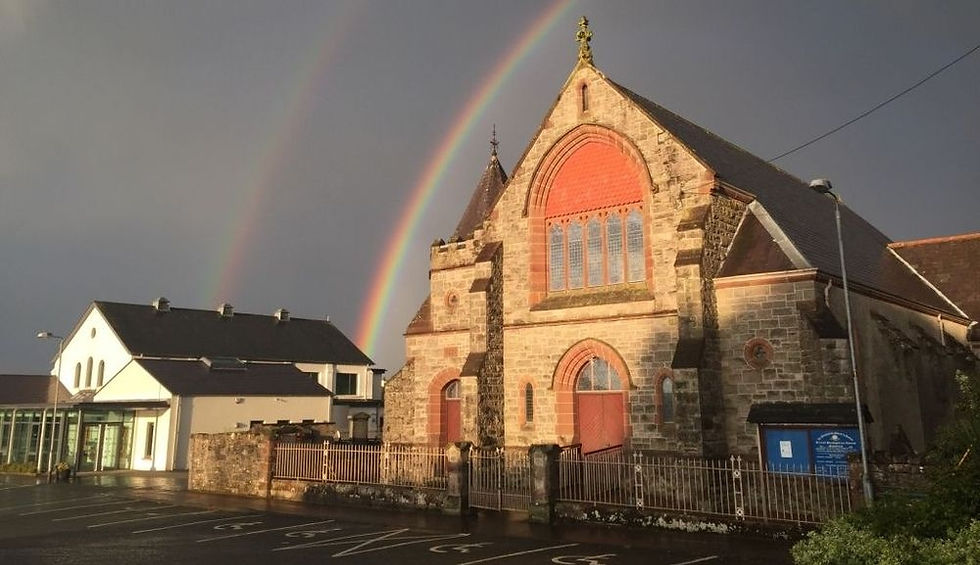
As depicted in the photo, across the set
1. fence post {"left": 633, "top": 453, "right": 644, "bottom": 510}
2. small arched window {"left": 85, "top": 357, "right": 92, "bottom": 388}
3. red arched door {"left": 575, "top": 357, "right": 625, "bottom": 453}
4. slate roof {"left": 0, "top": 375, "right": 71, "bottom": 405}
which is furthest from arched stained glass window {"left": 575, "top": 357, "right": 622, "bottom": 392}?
small arched window {"left": 85, "top": 357, "right": 92, "bottom": 388}

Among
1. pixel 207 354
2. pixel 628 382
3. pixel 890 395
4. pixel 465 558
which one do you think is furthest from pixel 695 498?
pixel 207 354

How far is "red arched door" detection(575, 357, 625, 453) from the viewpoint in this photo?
73.7ft

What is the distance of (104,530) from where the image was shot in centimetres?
1727

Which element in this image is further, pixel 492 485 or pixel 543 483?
pixel 492 485

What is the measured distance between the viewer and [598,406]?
2288 centimetres

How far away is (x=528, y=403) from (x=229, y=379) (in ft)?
79.4

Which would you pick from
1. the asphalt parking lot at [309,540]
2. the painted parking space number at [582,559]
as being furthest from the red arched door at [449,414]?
the painted parking space number at [582,559]

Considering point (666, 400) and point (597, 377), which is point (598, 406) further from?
point (666, 400)

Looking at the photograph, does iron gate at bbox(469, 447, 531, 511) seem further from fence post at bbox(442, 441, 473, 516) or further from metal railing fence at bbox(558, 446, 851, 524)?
metal railing fence at bbox(558, 446, 851, 524)

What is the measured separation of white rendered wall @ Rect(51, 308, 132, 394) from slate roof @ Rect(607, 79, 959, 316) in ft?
125

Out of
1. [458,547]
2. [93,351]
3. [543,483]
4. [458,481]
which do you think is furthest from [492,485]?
[93,351]

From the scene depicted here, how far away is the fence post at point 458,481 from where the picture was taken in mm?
18609

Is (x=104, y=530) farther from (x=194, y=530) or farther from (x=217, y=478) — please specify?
(x=217, y=478)

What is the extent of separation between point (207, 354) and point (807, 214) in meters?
39.7
